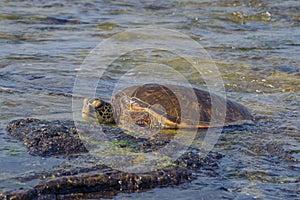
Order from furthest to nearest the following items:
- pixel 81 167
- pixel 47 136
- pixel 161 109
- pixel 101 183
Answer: pixel 161 109 → pixel 47 136 → pixel 81 167 → pixel 101 183

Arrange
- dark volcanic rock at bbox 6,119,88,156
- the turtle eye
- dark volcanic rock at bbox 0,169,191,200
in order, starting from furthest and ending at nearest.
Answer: the turtle eye → dark volcanic rock at bbox 6,119,88,156 → dark volcanic rock at bbox 0,169,191,200

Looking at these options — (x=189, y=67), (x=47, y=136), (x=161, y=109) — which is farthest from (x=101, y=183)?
(x=189, y=67)

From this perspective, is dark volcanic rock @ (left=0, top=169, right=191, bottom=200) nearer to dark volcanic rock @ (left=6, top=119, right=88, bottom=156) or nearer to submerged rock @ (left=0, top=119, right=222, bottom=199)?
submerged rock @ (left=0, top=119, right=222, bottom=199)

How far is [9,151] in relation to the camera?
422 centimetres

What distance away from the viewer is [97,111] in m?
5.22

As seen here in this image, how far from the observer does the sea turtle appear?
5285 millimetres

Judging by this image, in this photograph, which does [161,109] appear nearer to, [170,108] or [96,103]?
[170,108]

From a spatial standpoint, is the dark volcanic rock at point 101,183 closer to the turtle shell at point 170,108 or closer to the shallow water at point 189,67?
the shallow water at point 189,67

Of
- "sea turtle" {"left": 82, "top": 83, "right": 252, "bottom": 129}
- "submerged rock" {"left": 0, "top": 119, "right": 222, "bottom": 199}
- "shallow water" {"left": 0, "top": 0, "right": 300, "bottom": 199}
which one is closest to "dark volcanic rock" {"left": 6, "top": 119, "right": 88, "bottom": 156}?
"submerged rock" {"left": 0, "top": 119, "right": 222, "bottom": 199}

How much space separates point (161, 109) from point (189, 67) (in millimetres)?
3260

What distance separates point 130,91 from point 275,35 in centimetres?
569

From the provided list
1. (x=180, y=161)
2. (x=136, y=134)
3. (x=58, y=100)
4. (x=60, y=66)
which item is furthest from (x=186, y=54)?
(x=180, y=161)

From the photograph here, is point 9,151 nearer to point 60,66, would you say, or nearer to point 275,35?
point 60,66

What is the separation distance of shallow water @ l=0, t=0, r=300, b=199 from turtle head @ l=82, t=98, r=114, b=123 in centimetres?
25
